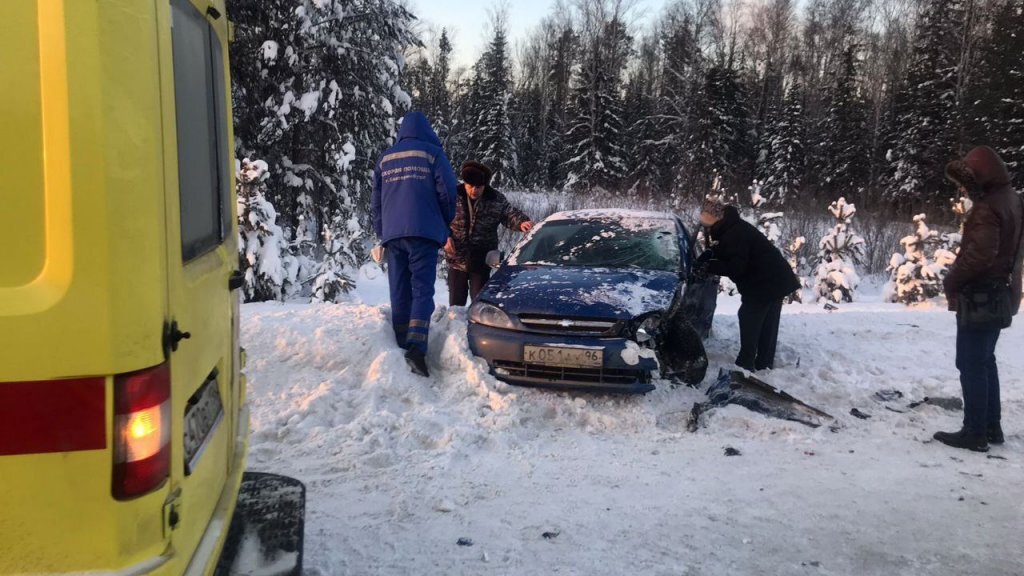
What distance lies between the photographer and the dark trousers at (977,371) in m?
4.39

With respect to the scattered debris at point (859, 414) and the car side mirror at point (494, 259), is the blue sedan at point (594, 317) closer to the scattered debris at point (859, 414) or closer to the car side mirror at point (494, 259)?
the car side mirror at point (494, 259)

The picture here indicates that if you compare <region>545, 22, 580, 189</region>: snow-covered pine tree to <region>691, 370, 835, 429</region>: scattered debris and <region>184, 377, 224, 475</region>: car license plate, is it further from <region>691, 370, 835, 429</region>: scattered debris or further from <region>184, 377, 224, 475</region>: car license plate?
<region>184, 377, 224, 475</region>: car license plate

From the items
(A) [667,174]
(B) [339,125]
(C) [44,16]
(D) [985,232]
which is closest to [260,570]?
(C) [44,16]

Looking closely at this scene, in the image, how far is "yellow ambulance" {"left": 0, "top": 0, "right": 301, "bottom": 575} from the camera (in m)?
1.40

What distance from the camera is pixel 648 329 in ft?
16.5

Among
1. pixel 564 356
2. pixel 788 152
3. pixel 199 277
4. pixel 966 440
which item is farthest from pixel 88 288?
pixel 788 152

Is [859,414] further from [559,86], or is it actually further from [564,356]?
[559,86]

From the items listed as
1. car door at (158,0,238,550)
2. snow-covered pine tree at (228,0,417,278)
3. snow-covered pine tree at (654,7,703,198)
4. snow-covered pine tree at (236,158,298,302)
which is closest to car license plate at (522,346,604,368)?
A: car door at (158,0,238,550)

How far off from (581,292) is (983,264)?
262 cm

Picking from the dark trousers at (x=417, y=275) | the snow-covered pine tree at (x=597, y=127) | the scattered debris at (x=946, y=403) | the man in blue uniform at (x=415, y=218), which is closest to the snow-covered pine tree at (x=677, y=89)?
the snow-covered pine tree at (x=597, y=127)

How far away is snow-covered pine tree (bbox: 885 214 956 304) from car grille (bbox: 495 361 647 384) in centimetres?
1055

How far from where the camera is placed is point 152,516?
5.24 feet

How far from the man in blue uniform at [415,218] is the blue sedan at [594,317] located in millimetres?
457

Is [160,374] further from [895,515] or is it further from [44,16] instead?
[895,515]
